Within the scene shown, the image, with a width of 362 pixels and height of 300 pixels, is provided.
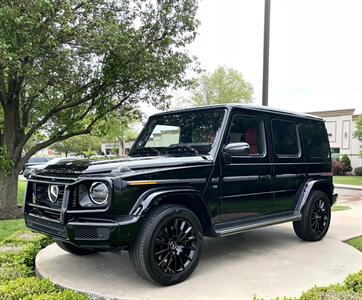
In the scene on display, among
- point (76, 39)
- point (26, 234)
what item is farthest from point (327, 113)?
point (26, 234)

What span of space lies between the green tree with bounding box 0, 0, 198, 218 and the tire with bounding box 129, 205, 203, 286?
4.48 meters

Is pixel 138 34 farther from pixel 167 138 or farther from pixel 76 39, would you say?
pixel 167 138

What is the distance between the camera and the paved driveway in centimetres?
374

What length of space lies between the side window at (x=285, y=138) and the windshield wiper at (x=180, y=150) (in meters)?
1.36

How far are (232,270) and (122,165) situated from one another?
1857mm

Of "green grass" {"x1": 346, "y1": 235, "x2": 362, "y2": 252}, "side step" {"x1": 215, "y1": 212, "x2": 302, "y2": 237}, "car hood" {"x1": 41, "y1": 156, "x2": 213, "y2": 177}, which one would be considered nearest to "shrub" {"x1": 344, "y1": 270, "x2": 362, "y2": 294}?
"side step" {"x1": 215, "y1": 212, "x2": 302, "y2": 237}

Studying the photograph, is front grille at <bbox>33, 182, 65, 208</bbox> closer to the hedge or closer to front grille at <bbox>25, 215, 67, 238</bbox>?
front grille at <bbox>25, 215, 67, 238</bbox>

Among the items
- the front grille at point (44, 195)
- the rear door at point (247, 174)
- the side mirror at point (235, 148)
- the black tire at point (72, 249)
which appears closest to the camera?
the front grille at point (44, 195)

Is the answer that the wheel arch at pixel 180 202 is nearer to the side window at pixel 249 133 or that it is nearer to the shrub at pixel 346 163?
the side window at pixel 249 133

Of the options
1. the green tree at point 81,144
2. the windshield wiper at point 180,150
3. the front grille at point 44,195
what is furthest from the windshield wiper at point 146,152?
the green tree at point 81,144

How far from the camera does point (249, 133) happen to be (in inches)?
197

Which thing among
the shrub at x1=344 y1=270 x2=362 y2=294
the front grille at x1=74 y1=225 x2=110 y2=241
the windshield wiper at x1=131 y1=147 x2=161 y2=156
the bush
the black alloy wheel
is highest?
the windshield wiper at x1=131 y1=147 x2=161 y2=156

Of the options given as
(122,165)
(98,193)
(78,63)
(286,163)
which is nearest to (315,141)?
(286,163)

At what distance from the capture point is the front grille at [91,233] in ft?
11.5
